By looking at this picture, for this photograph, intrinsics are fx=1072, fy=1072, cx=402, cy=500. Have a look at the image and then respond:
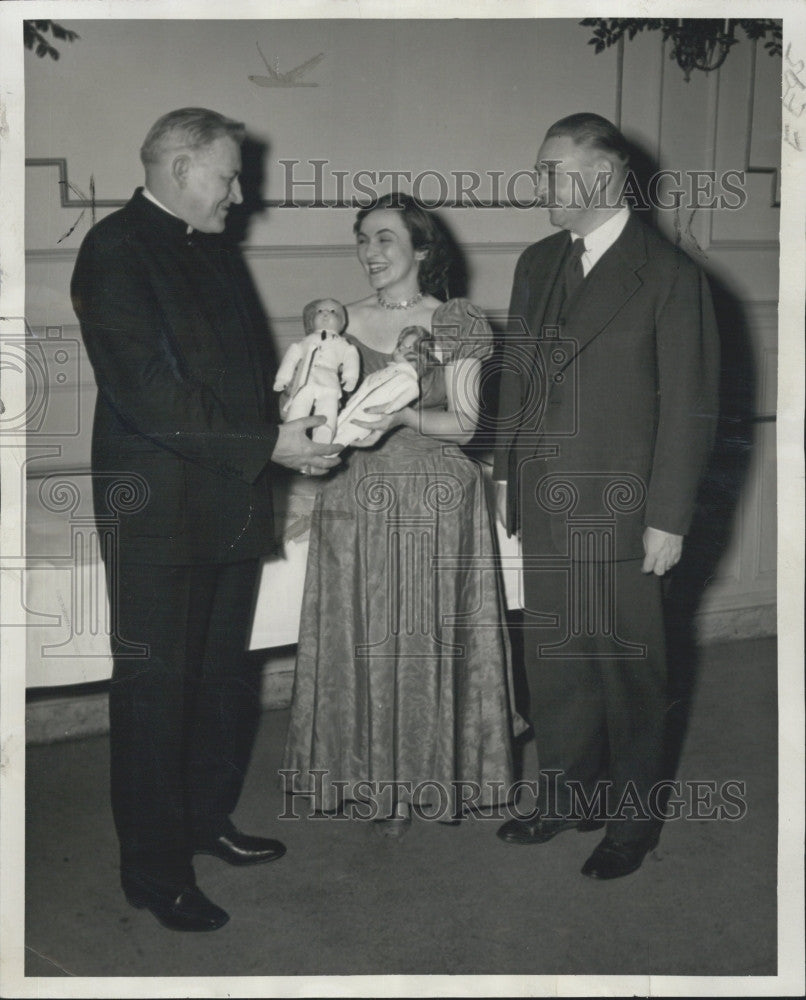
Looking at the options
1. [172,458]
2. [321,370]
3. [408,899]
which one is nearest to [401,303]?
[321,370]

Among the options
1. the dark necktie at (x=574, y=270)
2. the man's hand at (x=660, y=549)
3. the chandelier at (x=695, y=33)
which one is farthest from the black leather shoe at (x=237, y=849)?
the chandelier at (x=695, y=33)

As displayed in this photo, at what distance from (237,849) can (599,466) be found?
3.76 feet

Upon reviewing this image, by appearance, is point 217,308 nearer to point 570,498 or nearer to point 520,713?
point 570,498

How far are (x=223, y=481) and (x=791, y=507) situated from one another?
124 cm

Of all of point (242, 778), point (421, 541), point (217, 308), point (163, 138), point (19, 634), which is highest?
point (163, 138)

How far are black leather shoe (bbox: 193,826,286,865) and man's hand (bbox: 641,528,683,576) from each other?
1018 millimetres

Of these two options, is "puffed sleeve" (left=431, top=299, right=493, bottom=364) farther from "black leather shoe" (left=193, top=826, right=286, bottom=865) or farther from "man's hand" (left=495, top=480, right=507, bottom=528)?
"black leather shoe" (left=193, top=826, right=286, bottom=865)

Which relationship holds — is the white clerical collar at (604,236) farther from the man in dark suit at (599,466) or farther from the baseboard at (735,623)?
the baseboard at (735,623)

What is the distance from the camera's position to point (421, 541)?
2.34m

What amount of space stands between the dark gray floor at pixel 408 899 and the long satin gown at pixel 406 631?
0.12 metres

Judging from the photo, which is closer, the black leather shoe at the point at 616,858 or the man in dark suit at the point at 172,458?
the man in dark suit at the point at 172,458

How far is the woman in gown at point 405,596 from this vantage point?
2.33 meters

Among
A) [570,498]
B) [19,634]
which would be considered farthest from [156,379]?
[570,498]

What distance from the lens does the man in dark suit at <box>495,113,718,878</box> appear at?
2246mm
